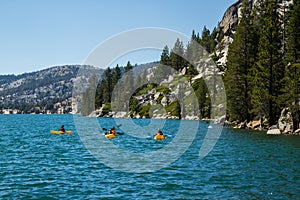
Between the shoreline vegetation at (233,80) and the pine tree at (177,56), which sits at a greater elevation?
the pine tree at (177,56)

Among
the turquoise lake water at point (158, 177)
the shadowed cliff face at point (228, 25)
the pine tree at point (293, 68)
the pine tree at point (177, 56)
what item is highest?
the shadowed cliff face at point (228, 25)

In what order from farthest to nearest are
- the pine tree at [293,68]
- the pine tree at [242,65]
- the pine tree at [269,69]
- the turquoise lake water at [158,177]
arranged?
the pine tree at [242,65]
the pine tree at [269,69]
the pine tree at [293,68]
the turquoise lake water at [158,177]

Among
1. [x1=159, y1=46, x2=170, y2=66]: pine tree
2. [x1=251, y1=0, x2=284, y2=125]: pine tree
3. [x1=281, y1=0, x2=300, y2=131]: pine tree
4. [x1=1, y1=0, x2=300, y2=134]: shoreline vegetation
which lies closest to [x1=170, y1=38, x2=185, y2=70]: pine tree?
[x1=1, y1=0, x2=300, y2=134]: shoreline vegetation

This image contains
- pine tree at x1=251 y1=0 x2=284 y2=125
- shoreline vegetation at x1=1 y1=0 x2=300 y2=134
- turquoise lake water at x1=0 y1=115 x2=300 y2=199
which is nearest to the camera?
turquoise lake water at x1=0 y1=115 x2=300 y2=199

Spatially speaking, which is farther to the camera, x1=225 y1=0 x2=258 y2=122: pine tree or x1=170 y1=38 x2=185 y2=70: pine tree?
x1=170 y1=38 x2=185 y2=70: pine tree

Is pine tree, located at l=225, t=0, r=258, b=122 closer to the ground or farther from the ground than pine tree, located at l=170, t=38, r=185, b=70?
closer to the ground

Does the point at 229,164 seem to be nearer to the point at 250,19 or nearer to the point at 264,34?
the point at 264,34

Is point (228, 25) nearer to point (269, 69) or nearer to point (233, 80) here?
point (233, 80)

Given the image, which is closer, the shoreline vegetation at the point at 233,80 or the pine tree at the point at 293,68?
the pine tree at the point at 293,68

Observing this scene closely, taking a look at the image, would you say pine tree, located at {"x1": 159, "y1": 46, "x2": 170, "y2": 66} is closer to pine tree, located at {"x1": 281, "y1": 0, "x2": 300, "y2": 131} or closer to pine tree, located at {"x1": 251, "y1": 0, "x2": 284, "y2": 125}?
pine tree, located at {"x1": 251, "y1": 0, "x2": 284, "y2": 125}

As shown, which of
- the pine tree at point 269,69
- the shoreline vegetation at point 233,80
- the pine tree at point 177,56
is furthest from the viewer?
the pine tree at point 177,56

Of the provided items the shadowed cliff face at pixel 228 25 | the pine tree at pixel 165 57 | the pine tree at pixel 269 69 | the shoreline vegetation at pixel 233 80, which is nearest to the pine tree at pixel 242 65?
the shoreline vegetation at pixel 233 80

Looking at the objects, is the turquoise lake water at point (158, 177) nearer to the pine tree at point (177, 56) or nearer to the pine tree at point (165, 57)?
the pine tree at point (177, 56)

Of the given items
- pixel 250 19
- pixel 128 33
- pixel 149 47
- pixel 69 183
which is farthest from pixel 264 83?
pixel 69 183
